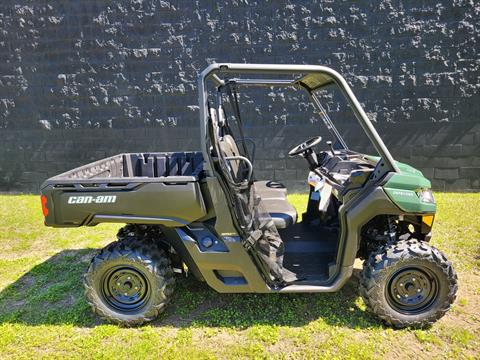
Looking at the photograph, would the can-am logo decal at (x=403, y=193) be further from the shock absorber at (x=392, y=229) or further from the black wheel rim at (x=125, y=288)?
the black wheel rim at (x=125, y=288)

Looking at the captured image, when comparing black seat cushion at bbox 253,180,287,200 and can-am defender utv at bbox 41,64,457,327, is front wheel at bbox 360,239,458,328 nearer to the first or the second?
can-am defender utv at bbox 41,64,457,327

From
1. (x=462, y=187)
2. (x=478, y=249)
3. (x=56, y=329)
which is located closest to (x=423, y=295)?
(x=478, y=249)

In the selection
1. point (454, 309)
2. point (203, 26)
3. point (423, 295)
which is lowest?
point (454, 309)

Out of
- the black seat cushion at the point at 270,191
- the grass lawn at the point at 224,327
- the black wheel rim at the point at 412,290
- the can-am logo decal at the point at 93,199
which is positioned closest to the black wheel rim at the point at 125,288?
the grass lawn at the point at 224,327

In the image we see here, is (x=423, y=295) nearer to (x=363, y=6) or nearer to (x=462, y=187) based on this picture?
(x=462, y=187)

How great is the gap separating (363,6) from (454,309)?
523cm

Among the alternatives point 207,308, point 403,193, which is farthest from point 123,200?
point 403,193

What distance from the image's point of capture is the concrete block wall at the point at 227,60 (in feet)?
20.9

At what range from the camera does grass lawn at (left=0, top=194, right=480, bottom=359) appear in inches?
102

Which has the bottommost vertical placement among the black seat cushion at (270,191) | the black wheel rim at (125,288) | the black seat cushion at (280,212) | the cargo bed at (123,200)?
the black wheel rim at (125,288)

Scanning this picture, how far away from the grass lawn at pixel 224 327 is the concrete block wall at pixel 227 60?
11.1 ft

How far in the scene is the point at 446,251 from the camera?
4.20m

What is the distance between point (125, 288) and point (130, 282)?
0.21 ft

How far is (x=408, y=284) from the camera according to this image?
9.13 feet
